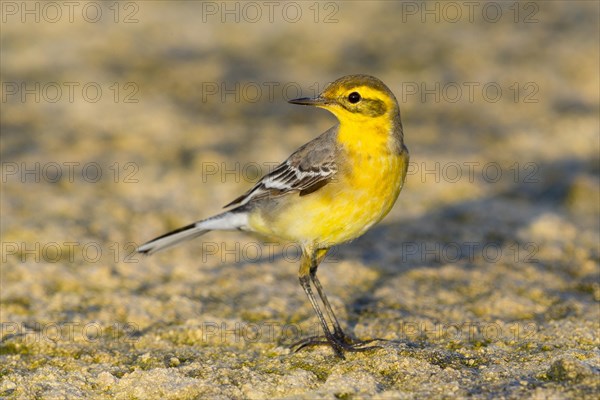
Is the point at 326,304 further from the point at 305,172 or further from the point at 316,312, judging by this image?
the point at 305,172

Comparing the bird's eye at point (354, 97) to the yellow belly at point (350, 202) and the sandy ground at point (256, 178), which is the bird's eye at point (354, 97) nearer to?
the yellow belly at point (350, 202)

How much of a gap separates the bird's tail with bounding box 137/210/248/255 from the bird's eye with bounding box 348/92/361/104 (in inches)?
57.4

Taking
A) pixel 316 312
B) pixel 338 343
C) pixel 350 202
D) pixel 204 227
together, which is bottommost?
pixel 338 343

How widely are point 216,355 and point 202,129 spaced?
5.79 metres

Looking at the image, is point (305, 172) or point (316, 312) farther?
point (305, 172)

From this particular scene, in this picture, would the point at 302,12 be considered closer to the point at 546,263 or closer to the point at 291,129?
the point at 291,129

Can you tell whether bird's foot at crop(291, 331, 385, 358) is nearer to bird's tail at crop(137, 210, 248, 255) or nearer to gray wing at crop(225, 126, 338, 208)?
gray wing at crop(225, 126, 338, 208)

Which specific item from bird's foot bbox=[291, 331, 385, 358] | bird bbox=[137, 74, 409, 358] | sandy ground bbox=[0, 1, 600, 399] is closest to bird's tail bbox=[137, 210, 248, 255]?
bird bbox=[137, 74, 409, 358]

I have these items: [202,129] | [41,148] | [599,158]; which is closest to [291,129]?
[202,129]

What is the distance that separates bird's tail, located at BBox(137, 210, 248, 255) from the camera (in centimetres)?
723

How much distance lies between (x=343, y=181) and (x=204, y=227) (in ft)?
4.80

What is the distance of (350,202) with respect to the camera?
6363 millimetres

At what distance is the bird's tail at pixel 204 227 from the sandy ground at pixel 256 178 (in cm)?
56

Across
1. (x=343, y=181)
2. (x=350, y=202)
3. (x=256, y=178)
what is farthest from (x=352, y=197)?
(x=256, y=178)
